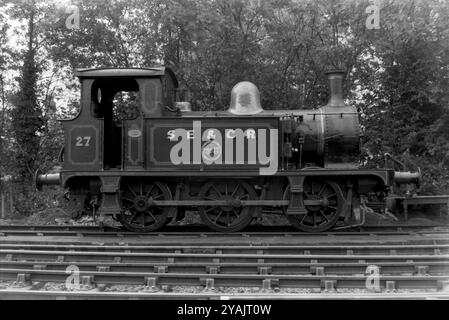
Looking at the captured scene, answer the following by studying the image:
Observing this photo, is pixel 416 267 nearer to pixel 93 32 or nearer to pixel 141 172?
pixel 141 172

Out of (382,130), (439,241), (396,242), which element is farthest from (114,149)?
(382,130)

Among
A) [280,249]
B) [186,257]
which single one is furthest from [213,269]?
[280,249]

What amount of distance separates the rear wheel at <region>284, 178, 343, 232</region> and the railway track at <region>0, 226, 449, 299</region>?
1.33ft

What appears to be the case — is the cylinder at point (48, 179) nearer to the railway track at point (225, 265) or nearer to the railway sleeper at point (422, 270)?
the railway track at point (225, 265)

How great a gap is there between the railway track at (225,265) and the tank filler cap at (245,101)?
2.28m

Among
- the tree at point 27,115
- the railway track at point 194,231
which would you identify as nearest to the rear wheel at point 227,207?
the railway track at point 194,231

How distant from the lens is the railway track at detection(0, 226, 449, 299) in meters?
5.12

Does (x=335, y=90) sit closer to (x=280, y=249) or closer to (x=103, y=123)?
(x=280, y=249)

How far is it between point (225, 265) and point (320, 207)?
3.09 meters

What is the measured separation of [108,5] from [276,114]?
6763 mm

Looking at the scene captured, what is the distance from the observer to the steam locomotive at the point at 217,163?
8031 millimetres

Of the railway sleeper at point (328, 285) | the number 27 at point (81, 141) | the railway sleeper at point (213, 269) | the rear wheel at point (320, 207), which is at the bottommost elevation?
the railway sleeper at point (328, 285)

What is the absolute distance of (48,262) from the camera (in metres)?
5.99
